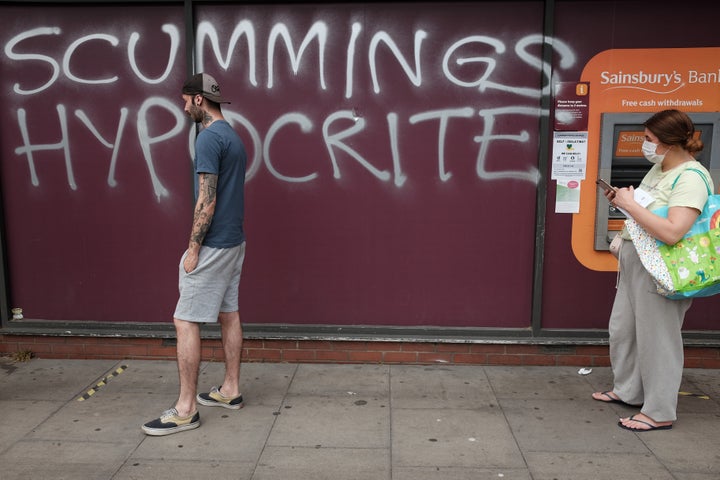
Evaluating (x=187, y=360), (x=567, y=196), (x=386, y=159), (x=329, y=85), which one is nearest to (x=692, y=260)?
(x=567, y=196)

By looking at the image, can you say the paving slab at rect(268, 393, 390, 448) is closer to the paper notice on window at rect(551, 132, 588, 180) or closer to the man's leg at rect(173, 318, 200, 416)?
the man's leg at rect(173, 318, 200, 416)

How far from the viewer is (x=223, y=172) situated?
341 cm

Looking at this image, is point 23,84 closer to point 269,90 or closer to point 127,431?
point 269,90

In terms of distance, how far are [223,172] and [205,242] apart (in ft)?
1.33

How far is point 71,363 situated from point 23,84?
205cm

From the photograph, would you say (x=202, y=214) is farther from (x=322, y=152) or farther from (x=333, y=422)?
(x=333, y=422)

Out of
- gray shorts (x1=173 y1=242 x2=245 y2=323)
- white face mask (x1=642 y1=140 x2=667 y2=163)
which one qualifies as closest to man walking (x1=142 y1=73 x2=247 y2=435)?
gray shorts (x1=173 y1=242 x2=245 y2=323)

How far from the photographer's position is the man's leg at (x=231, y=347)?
12.2 ft

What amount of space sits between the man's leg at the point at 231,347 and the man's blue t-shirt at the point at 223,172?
50cm

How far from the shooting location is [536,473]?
120 inches

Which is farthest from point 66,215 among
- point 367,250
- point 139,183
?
point 367,250

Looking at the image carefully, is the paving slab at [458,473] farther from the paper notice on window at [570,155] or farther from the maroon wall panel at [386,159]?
the paper notice on window at [570,155]

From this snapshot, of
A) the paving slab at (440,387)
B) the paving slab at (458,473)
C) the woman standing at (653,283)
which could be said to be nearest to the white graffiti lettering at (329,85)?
the woman standing at (653,283)

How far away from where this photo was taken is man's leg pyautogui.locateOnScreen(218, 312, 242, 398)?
12.2ft
